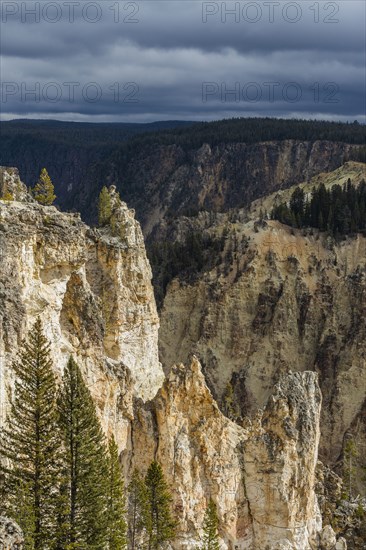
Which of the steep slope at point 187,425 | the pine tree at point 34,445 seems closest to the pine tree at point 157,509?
the steep slope at point 187,425

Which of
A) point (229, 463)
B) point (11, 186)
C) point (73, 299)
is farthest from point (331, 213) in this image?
point (73, 299)

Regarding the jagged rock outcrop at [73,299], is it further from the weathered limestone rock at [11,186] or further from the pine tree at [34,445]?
the weathered limestone rock at [11,186]

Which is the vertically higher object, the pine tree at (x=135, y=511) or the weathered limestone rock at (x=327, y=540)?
the pine tree at (x=135, y=511)

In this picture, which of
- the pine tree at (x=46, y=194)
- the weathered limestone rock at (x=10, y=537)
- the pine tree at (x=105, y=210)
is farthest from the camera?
the pine tree at (x=105, y=210)

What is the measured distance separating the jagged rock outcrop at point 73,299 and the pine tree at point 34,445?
0.92m

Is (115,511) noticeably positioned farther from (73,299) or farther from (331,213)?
(331,213)

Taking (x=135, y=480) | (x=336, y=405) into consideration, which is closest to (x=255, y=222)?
(x=336, y=405)

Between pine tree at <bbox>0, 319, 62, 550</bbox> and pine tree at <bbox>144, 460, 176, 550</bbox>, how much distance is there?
6.66 metres

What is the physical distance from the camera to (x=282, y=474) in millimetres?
35188

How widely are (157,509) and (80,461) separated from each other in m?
7.40

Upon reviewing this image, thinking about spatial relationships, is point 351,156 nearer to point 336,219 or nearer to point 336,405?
point 336,219

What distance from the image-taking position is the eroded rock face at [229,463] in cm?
3409

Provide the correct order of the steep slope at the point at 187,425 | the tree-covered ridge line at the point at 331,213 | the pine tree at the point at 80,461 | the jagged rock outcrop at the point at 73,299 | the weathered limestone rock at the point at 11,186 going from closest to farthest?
the pine tree at the point at 80,461
the jagged rock outcrop at the point at 73,299
the steep slope at the point at 187,425
the weathered limestone rock at the point at 11,186
the tree-covered ridge line at the point at 331,213

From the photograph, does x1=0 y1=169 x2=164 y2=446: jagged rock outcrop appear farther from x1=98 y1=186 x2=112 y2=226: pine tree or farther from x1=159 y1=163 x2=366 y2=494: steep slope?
x1=159 y1=163 x2=366 y2=494: steep slope
